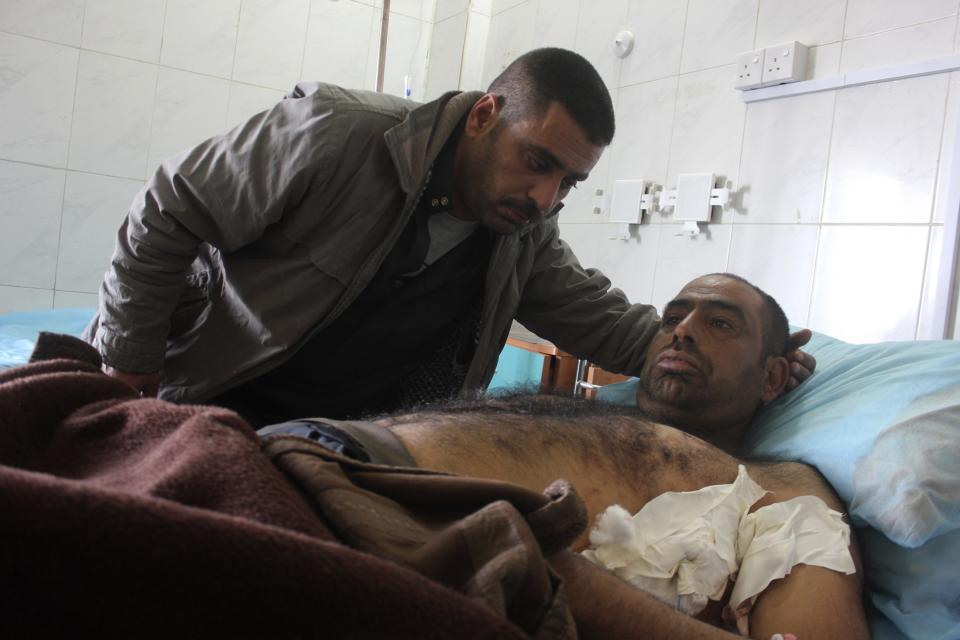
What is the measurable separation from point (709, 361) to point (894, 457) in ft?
1.23

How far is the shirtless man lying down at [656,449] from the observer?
730mm

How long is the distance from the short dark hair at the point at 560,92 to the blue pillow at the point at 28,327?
137cm

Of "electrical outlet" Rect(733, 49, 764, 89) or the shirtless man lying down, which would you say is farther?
"electrical outlet" Rect(733, 49, 764, 89)

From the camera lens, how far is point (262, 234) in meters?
1.45

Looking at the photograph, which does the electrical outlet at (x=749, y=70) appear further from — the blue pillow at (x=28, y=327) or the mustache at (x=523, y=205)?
the blue pillow at (x=28, y=327)

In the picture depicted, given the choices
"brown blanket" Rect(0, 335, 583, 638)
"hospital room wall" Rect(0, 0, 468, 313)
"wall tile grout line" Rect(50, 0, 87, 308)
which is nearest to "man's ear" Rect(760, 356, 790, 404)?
"brown blanket" Rect(0, 335, 583, 638)

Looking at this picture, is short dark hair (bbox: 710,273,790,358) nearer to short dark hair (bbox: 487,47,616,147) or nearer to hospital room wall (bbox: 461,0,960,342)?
short dark hair (bbox: 487,47,616,147)

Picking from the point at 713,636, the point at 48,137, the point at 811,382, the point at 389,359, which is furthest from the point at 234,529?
the point at 48,137

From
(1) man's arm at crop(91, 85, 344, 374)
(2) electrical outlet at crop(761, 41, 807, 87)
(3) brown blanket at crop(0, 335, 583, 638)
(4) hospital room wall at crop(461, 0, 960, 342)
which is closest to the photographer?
(3) brown blanket at crop(0, 335, 583, 638)

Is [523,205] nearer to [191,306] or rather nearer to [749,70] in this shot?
[191,306]

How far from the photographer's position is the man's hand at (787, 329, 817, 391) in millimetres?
1552

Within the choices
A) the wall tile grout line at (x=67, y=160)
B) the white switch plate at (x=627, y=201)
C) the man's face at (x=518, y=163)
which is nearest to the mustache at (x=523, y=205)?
the man's face at (x=518, y=163)

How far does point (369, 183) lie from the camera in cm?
146

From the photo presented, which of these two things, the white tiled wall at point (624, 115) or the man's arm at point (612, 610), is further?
the white tiled wall at point (624, 115)
